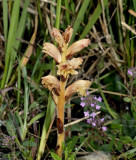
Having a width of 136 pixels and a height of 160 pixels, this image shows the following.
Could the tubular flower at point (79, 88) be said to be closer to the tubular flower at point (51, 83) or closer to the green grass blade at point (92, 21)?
the tubular flower at point (51, 83)

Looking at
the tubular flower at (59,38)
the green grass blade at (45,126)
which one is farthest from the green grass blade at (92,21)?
the tubular flower at (59,38)

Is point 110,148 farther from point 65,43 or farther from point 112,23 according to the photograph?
point 112,23

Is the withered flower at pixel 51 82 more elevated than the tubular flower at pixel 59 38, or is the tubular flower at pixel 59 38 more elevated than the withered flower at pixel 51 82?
the tubular flower at pixel 59 38

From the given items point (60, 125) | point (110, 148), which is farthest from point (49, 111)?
point (110, 148)

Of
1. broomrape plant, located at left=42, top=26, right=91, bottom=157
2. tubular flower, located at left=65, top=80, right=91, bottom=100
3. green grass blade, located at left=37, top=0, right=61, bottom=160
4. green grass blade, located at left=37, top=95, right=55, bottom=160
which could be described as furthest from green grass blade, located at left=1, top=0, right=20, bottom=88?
tubular flower, located at left=65, top=80, right=91, bottom=100

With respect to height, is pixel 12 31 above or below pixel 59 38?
above

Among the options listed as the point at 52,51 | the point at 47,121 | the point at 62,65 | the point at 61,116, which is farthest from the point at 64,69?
the point at 47,121

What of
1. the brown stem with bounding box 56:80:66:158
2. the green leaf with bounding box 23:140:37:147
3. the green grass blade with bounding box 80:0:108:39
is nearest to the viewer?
the brown stem with bounding box 56:80:66:158

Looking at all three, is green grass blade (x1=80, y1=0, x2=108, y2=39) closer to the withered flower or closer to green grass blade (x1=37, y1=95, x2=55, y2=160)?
green grass blade (x1=37, y1=95, x2=55, y2=160)

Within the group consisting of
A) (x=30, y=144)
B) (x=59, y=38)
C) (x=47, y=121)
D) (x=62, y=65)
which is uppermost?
(x=59, y=38)

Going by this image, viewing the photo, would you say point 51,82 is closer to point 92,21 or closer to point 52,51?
point 52,51

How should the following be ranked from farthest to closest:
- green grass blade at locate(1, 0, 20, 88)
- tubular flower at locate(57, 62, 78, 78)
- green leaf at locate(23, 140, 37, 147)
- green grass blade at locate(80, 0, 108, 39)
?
green grass blade at locate(80, 0, 108, 39) → green grass blade at locate(1, 0, 20, 88) → green leaf at locate(23, 140, 37, 147) → tubular flower at locate(57, 62, 78, 78)
